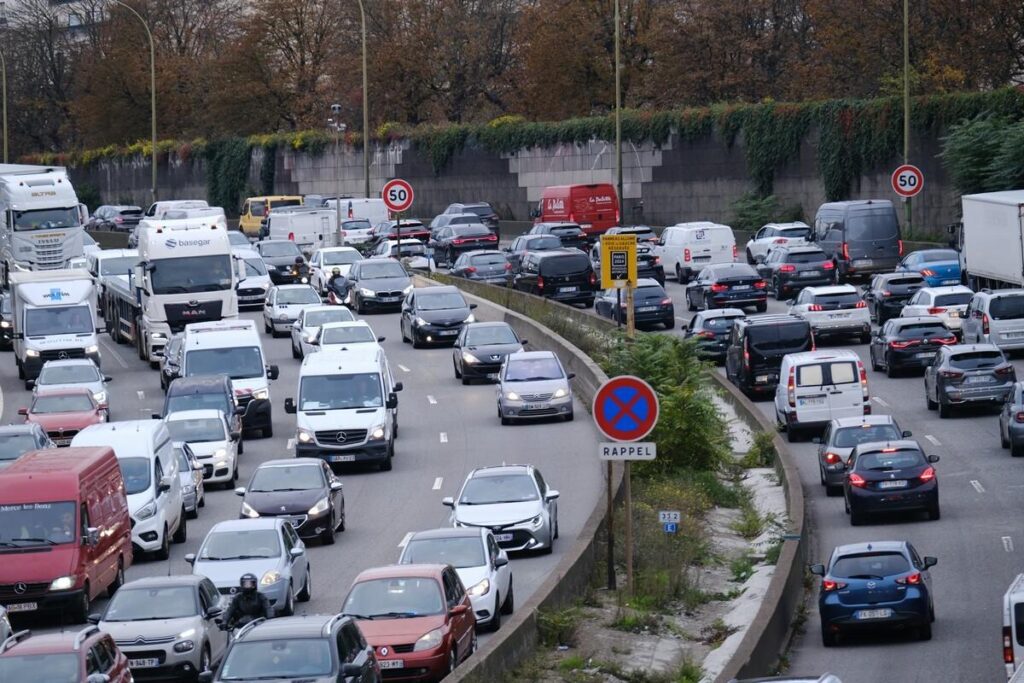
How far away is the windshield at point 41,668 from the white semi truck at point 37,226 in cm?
4194

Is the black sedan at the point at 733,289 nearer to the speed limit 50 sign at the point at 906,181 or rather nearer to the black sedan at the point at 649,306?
the black sedan at the point at 649,306

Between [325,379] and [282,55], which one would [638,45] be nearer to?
[282,55]

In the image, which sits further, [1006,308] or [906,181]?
[906,181]

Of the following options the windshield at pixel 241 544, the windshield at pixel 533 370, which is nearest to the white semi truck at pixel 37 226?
Result: the windshield at pixel 533 370

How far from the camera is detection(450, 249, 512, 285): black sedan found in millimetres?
Answer: 59406

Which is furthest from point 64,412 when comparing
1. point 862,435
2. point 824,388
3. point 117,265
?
point 117,265

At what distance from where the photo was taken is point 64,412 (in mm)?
37844

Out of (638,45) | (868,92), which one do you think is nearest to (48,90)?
(638,45)

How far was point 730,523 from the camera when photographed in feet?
101

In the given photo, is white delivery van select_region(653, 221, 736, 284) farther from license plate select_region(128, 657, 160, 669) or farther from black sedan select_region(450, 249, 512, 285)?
license plate select_region(128, 657, 160, 669)

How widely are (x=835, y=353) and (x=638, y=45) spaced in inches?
2382

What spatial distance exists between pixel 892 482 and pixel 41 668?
52.2 ft

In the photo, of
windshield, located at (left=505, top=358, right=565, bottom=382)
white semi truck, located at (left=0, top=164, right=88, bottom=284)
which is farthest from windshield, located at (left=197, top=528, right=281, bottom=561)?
white semi truck, located at (left=0, top=164, right=88, bottom=284)

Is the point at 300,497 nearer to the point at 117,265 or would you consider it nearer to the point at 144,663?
the point at 144,663
